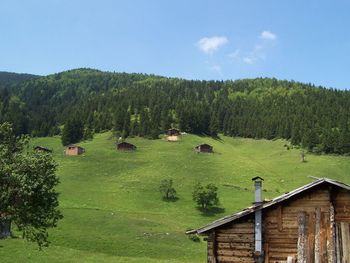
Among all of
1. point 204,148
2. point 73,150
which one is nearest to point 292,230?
point 73,150

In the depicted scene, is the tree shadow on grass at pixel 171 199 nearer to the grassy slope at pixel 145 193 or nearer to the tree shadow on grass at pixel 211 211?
the grassy slope at pixel 145 193

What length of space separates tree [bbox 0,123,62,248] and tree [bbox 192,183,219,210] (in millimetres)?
49650

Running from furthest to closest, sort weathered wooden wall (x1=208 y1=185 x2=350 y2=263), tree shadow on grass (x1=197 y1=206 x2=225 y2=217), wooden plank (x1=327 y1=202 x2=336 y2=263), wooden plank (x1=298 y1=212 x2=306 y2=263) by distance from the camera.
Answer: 1. tree shadow on grass (x1=197 y1=206 x2=225 y2=217)
2. wooden plank (x1=298 y1=212 x2=306 y2=263)
3. weathered wooden wall (x1=208 y1=185 x2=350 y2=263)
4. wooden plank (x1=327 y1=202 x2=336 y2=263)

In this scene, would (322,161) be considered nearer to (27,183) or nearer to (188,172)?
(188,172)

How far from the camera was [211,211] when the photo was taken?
85188 millimetres

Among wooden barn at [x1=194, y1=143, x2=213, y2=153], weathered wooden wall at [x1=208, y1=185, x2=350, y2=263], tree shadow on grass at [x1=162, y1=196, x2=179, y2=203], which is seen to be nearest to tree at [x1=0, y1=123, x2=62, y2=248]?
weathered wooden wall at [x1=208, y1=185, x2=350, y2=263]

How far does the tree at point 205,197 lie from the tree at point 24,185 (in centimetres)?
4965

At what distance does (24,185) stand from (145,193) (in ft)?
210

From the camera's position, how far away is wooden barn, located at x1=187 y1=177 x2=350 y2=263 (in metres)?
20.3

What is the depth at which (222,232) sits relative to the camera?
22.5m

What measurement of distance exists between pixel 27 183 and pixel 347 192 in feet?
77.7

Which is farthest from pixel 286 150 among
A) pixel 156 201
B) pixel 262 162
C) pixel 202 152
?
pixel 156 201

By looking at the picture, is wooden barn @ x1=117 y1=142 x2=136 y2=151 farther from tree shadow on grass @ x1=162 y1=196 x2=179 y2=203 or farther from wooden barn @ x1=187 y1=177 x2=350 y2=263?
wooden barn @ x1=187 y1=177 x2=350 y2=263

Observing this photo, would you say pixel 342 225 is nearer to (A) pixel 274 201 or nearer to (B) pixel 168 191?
(A) pixel 274 201
